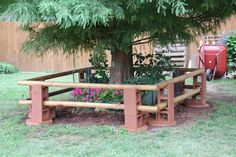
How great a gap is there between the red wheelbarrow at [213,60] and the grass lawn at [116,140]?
15.3 ft

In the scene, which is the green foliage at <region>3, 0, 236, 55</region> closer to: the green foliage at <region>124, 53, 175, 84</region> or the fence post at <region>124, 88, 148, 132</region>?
the green foliage at <region>124, 53, 175, 84</region>

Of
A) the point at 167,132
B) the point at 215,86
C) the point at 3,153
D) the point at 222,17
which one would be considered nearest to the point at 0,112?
the point at 3,153

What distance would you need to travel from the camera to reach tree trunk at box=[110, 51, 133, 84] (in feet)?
22.4

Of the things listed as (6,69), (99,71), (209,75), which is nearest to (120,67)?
(99,71)

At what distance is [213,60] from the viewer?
438 inches

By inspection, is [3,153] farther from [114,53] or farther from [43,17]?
[114,53]

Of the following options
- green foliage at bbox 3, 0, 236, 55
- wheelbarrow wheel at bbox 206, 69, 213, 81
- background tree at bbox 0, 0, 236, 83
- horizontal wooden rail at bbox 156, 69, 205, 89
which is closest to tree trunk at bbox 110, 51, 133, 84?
background tree at bbox 0, 0, 236, 83

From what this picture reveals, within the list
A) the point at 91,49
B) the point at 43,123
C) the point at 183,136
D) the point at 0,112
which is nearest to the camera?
the point at 183,136

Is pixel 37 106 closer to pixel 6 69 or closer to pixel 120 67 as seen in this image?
pixel 120 67

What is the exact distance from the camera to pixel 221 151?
4.61 m

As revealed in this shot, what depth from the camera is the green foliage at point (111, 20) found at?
15.2ft

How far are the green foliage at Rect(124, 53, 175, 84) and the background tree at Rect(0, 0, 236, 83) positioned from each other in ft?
0.78

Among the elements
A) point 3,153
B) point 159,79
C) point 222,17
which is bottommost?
point 3,153

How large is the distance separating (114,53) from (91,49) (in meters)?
0.43
